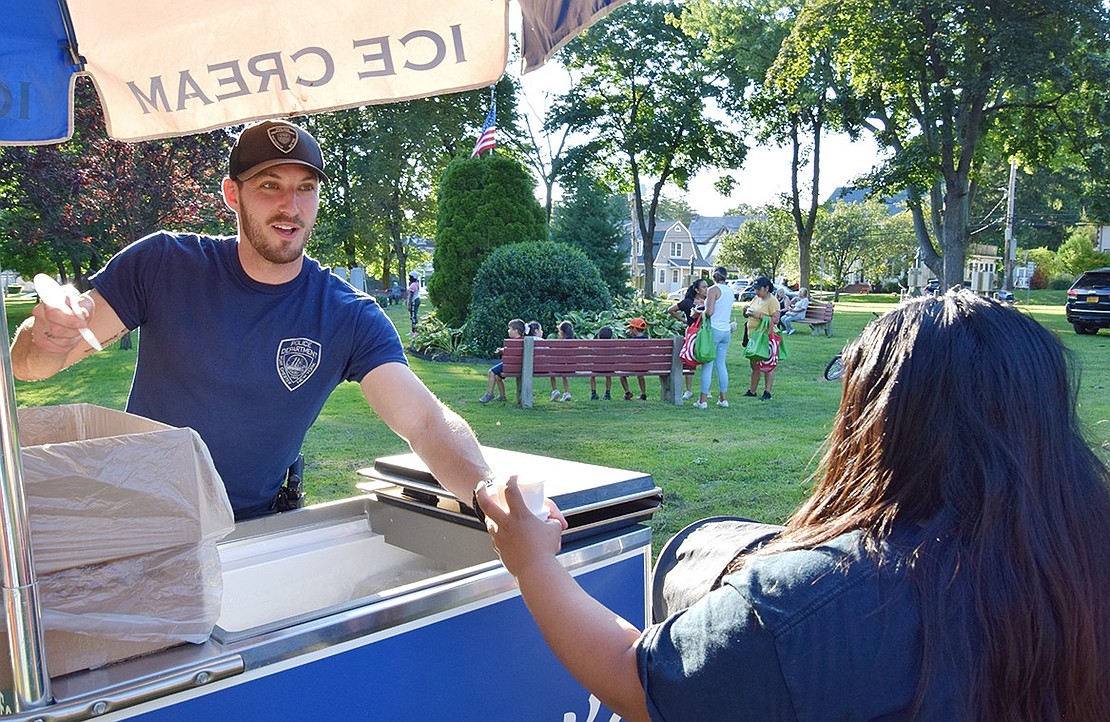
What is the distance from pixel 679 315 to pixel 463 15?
13.7m

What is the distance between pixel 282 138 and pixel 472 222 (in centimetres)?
1500

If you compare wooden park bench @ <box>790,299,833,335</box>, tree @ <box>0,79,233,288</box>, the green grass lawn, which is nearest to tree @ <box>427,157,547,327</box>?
the green grass lawn

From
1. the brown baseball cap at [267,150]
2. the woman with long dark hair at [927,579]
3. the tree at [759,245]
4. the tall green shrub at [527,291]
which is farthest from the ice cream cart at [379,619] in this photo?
the tree at [759,245]

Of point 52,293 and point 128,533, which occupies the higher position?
point 52,293

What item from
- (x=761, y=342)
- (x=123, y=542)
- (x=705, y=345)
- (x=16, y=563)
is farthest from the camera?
(x=761, y=342)

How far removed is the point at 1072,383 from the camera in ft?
4.17

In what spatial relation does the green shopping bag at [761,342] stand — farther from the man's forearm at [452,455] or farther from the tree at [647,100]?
the tree at [647,100]

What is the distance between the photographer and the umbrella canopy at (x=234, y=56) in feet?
6.20

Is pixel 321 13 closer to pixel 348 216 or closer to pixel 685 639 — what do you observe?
pixel 685 639

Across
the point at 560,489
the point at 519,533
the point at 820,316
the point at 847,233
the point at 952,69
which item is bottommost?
the point at 820,316

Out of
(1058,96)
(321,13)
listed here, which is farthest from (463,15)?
(1058,96)

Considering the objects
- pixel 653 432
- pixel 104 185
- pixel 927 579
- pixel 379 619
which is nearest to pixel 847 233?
pixel 104 185

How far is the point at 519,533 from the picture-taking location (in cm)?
143

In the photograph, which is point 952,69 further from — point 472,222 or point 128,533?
point 128,533
